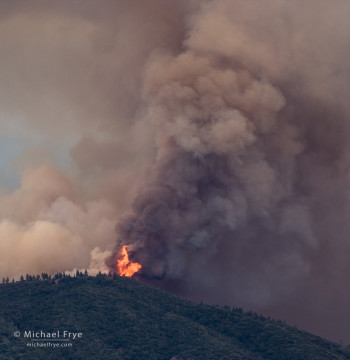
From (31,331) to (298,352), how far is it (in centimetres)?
4921

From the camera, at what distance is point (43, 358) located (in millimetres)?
186000

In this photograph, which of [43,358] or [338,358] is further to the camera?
[338,358]

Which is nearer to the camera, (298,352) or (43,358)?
(43,358)

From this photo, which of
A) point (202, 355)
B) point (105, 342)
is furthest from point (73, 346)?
point (202, 355)

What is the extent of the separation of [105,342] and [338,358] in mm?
42961

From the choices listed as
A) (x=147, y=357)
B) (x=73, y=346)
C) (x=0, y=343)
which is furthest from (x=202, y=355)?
(x=0, y=343)

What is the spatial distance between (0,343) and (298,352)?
53960 millimetres

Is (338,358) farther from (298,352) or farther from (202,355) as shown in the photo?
(202,355)

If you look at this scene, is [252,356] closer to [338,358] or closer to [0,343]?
[338,358]

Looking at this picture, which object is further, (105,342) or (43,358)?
(105,342)

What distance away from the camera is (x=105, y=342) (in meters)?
199

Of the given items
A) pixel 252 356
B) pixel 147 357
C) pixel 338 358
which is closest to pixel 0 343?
pixel 147 357

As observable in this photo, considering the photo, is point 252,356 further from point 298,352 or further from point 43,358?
point 43,358

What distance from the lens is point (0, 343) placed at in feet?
619
